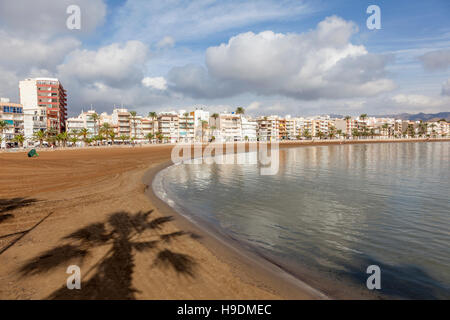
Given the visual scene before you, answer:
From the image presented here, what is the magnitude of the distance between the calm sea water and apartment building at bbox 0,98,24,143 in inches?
4317

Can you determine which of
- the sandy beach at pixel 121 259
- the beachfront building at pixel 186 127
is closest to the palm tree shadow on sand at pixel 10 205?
the sandy beach at pixel 121 259

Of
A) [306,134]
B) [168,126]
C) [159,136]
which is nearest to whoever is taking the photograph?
[159,136]

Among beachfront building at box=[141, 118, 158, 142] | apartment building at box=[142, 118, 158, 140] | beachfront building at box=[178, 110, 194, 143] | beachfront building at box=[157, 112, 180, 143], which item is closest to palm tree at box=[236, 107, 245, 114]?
beachfront building at box=[178, 110, 194, 143]

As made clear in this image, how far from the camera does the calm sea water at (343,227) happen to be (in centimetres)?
814

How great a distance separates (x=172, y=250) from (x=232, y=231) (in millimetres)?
3839

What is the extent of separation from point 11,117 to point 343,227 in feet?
423

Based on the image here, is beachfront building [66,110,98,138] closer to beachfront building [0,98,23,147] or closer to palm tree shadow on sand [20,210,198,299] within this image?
beachfront building [0,98,23,147]

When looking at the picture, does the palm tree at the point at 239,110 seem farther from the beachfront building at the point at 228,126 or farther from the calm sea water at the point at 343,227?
the calm sea water at the point at 343,227

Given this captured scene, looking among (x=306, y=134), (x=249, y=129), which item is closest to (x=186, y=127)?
(x=249, y=129)

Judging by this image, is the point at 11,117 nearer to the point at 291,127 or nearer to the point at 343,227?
the point at 343,227

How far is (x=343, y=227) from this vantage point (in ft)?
41.9

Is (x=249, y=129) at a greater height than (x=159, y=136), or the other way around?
(x=249, y=129)
